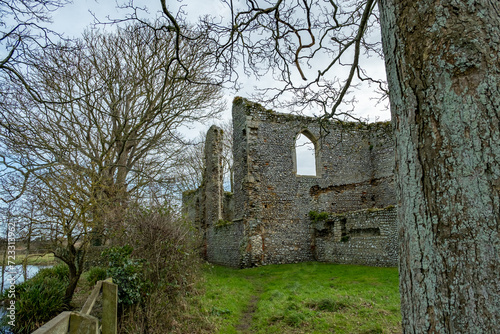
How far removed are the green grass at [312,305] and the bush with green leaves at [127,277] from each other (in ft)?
4.64

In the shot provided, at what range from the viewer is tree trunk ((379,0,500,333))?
4.66 ft

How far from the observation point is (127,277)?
5.34 m

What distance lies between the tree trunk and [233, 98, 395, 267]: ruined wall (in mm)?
12541

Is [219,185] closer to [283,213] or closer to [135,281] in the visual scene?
[283,213]

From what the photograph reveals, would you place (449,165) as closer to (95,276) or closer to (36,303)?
(36,303)

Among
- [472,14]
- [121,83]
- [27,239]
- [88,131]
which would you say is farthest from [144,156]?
[472,14]

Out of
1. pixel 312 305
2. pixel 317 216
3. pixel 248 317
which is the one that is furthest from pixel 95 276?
pixel 317 216

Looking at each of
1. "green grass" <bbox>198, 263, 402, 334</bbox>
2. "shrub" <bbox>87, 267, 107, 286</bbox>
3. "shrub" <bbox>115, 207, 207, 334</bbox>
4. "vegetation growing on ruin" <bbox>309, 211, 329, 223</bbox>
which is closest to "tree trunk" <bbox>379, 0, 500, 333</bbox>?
"green grass" <bbox>198, 263, 402, 334</bbox>

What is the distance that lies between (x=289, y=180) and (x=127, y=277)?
10.9 meters

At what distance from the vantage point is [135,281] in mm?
5398

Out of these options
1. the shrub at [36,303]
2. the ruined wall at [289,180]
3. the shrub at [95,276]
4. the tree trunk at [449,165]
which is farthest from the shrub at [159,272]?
the ruined wall at [289,180]

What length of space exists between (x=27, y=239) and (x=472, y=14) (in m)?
7.53

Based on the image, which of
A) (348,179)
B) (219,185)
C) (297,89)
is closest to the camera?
(297,89)

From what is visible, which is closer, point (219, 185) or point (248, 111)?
point (248, 111)
